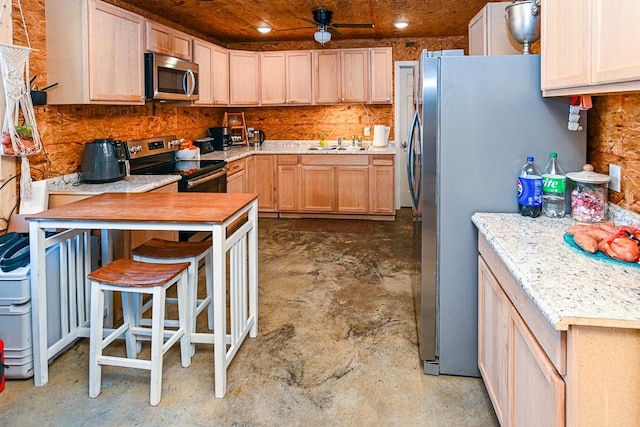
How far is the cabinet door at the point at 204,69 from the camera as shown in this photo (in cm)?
520

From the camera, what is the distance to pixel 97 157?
3518 mm

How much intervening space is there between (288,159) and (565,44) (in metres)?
4.78

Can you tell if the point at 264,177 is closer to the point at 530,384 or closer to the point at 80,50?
the point at 80,50

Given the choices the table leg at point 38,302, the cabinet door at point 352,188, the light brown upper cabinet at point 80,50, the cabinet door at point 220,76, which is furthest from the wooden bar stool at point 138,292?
the cabinet door at point 352,188

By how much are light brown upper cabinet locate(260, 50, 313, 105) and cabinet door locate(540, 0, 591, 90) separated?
4.61 meters

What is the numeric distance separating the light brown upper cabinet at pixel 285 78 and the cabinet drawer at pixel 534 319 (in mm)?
4929

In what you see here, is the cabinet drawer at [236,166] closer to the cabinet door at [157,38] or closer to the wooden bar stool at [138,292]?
the cabinet door at [157,38]

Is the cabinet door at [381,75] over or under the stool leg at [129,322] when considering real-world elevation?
over

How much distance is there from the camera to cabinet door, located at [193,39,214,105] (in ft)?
17.1

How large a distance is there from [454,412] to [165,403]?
130 cm

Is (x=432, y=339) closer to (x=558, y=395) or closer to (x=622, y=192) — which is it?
(x=622, y=192)

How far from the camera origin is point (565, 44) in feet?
6.08

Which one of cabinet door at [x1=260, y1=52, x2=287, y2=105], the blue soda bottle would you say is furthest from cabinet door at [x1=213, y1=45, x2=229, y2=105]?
the blue soda bottle


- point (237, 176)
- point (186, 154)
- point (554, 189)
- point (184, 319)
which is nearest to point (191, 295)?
point (184, 319)
